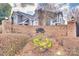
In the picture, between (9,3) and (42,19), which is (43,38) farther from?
(9,3)

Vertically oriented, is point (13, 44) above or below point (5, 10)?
below

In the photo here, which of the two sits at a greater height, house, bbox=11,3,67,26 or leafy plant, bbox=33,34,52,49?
house, bbox=11,3,67,26

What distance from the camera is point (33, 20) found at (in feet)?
3.22

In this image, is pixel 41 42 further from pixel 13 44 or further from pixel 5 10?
pixel 5 10

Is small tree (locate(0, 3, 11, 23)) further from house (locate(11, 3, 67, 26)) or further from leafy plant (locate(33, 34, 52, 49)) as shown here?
leafy plant (locate(33, 34, 52, 49))

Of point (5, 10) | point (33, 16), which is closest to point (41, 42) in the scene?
point (33, 16)

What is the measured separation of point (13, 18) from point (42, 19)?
190 millimetres

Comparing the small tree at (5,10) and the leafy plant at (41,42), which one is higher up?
the small tree at (5,10)

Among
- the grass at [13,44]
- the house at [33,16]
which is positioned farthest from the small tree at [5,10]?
the grass at [13,44]

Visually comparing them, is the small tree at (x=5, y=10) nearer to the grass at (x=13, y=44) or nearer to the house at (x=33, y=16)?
the house at (x=33, y=16)

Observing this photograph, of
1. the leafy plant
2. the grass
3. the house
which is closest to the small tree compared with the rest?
the house

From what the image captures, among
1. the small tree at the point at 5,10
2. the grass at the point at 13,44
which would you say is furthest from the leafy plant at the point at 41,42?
the small tree at the point at 5,10

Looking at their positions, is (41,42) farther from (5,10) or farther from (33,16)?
(5,10)

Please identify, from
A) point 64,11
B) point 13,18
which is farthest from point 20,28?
point 64,11
